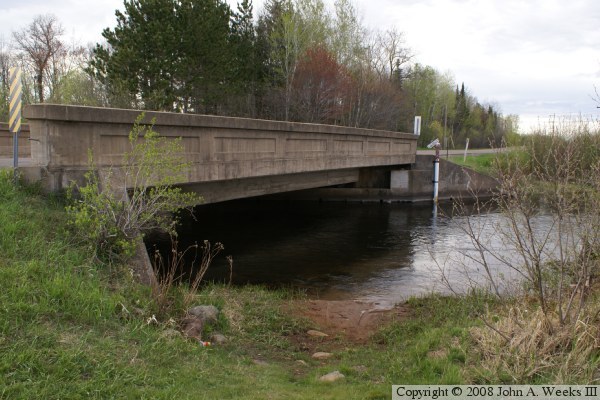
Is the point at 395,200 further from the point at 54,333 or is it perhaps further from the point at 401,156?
the point at 54,333

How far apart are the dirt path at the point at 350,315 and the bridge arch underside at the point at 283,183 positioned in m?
4.91

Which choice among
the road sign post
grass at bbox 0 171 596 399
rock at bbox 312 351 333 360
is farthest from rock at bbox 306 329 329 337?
the road sign post

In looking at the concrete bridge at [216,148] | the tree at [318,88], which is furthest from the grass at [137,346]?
the tree at [318,88]

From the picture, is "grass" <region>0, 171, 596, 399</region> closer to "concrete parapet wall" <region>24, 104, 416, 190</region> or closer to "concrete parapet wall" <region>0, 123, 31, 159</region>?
"concrete parapet wall" <region>24, 104, 416, 190</region>

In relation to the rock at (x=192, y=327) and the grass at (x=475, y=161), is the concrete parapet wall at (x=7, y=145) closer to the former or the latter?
the rock at (x=192, y=327)

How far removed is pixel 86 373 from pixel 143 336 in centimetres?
102

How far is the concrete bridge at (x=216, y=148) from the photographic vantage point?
8.22m

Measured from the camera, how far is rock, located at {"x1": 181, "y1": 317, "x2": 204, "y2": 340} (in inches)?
227

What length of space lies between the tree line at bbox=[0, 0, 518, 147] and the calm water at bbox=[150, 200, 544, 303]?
6.69 metres

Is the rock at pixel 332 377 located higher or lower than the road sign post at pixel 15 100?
lower

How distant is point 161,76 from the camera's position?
2503 centimetres

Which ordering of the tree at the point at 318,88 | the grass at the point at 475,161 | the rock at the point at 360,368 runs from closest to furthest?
the rock at the point at 360,368 < the tree at the point at 318,88 < the grass at the point at 475,161

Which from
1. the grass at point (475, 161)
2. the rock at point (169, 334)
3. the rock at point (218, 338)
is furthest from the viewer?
the grass at point (475, 161)

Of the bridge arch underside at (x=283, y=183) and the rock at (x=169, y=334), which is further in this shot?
the bridge arch underside at (x=283, y=183)
